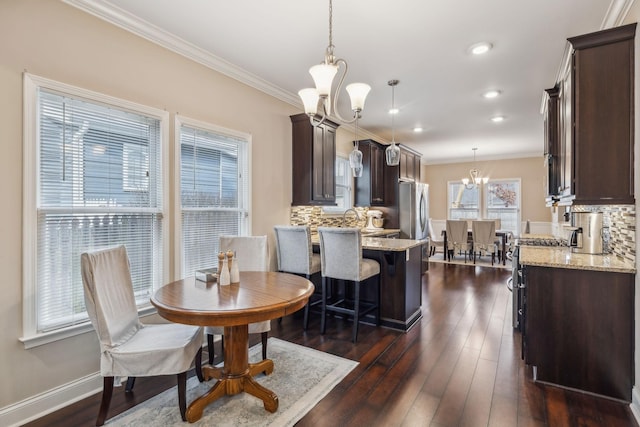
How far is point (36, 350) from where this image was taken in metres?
1.99

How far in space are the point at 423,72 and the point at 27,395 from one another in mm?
4141

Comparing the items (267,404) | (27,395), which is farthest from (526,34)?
(27,395)

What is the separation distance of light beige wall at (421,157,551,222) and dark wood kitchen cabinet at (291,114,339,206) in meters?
Result: 6.35

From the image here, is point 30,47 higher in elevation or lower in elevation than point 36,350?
higher

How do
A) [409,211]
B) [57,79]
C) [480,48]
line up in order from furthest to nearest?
[409,211]
[480,48]
[57,79]

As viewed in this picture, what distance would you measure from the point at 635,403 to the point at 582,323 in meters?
0.49

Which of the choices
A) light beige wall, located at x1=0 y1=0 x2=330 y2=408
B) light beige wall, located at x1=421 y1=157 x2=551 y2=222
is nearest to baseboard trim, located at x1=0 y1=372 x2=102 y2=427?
light beige wall, located at x1=0 y1=0 x2=330 y2=408

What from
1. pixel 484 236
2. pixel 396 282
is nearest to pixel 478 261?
pixel 484 236

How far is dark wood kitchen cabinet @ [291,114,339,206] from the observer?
4.05 metres

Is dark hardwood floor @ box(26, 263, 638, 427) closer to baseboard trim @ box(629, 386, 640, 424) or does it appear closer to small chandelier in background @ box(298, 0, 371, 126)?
baseboard trim @ box(629, 386, 640, 424)

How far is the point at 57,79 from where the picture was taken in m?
2.08

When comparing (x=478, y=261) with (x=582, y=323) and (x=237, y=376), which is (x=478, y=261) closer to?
(x=582, y=323)

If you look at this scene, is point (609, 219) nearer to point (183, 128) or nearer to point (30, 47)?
point (183, 128)

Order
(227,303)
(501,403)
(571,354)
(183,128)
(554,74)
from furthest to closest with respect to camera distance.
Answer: (554,74), (183,128), (571,354), (501,403), (227,303)
